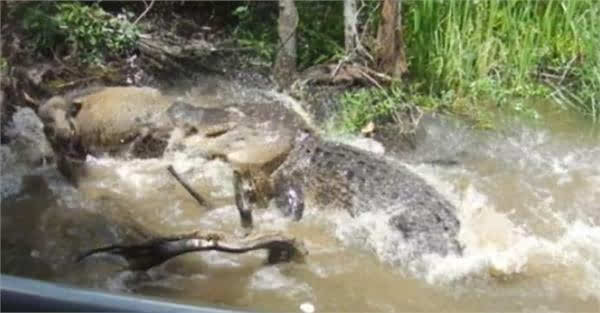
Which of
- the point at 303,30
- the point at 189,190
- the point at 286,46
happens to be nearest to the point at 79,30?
the point at 286,46

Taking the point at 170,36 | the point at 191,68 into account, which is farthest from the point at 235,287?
the point at 170,36

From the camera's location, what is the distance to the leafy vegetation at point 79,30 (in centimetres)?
Answer: 511

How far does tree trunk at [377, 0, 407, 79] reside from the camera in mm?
4961

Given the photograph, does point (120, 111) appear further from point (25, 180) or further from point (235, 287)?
Answer: point (235, 287)

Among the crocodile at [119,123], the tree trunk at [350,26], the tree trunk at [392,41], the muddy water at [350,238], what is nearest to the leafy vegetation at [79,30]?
the crocodile at [119,123]

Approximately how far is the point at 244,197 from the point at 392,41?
141 centimetres

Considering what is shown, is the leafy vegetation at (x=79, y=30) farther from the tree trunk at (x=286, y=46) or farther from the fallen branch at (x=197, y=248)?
the fallen branch at (x=197, y=248)

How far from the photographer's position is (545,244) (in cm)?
382

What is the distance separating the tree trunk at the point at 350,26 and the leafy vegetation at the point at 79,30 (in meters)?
1.12

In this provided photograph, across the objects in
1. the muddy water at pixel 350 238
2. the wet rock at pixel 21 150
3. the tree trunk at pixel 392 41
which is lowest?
the muddy water at pixel 350 238

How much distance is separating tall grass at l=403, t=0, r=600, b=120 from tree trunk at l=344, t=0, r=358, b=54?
279 millimetres

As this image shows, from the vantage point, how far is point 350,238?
3803mm

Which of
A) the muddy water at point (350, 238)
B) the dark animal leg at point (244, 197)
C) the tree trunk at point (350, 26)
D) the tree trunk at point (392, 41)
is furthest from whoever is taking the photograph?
the tree trunk at point (350, 26)

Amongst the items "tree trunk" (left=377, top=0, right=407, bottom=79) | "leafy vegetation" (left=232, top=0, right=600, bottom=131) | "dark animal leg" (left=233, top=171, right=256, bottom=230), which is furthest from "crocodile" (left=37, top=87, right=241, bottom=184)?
"tree trunk" (left=377, top=0, right=407, bottom=79)
